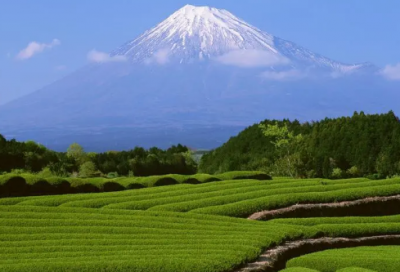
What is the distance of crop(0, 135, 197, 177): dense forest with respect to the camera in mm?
74188

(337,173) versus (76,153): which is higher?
(76,153)

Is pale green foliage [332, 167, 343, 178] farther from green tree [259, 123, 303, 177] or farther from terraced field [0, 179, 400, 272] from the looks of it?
terraced field [0, 179, 400, 272]

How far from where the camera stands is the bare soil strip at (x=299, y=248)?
73.5 ft

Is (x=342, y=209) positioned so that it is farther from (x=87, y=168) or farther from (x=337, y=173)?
(x=337, y=173)

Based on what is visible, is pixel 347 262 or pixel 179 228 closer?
pixel 347 262

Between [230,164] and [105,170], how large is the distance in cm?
4020

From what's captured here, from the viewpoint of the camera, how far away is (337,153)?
A: 110438 mm

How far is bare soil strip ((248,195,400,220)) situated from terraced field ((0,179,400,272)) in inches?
24.6

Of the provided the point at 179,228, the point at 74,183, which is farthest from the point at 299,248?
the point at 74,183

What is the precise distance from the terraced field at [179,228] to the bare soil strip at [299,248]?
63mm

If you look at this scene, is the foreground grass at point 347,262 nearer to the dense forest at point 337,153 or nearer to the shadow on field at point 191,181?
the shadow on field at point 191,181

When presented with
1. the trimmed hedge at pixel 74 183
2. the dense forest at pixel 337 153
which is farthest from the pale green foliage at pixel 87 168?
the trimmed hedge at pixel 74 183

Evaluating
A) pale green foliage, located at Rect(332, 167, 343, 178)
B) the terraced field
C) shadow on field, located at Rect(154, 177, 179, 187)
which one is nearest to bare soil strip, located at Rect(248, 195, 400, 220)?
the terraced field

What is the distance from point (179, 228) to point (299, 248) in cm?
540
